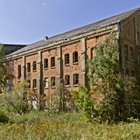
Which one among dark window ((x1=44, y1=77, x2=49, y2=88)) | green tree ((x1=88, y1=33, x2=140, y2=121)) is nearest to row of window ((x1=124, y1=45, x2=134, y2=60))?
green tree ((x1=88, y1=33, x2=140, y2=121))

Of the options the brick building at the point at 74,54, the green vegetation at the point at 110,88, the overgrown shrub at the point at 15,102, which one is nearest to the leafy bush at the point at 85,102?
the green vegetation at the point at 110,88

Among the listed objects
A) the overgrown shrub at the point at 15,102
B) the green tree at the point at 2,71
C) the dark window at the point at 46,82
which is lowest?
the overgrown shrub at the point at 15,102

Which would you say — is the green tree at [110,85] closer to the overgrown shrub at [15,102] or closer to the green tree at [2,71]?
the overgrown shrub at [15,102]

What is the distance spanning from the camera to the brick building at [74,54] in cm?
3297

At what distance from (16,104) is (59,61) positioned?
7.20 meters

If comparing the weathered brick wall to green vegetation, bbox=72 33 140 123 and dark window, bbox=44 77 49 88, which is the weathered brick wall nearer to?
green vegetation, bbox=72 33 140 123

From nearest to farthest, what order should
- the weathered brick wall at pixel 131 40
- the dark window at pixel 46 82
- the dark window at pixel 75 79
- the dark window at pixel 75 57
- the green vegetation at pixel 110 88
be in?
the green vegetation at pixel 110 88
the weathered brick wall at pixel 131 40
the dark window at pixel 75 79
the dark window at pixel 75 57
the dark window at pixel 46 82

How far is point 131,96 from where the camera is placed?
1054 inches

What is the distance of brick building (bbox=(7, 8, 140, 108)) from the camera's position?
33.0 metres

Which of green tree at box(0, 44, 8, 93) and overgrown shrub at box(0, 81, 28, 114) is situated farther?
green tree at box(0, 44, 8, 93)

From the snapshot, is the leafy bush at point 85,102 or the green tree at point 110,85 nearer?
the leafy bush at point 85,102

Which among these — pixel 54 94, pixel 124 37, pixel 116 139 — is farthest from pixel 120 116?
pixel 116 139

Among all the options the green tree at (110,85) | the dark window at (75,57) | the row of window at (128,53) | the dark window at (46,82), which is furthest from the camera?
the dark window at (46,82)

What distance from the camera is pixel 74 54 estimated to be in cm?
3709
